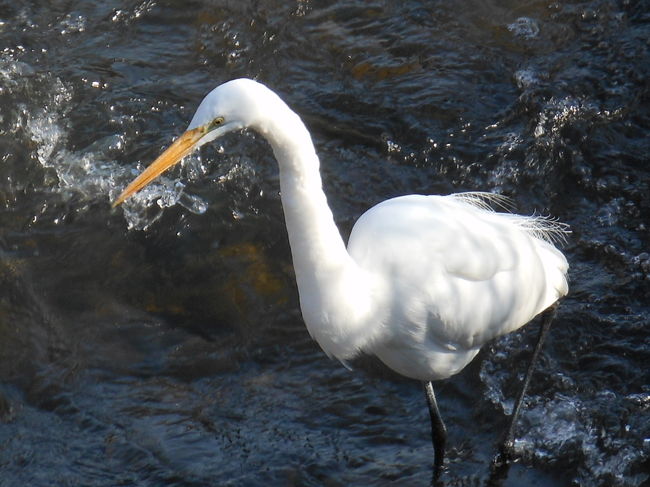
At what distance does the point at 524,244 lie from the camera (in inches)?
150

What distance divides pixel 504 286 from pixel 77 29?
344cm

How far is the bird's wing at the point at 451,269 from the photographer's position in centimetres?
341

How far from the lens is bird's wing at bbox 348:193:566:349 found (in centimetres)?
341

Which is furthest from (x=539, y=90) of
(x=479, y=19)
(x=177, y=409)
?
(x=177, y=409)

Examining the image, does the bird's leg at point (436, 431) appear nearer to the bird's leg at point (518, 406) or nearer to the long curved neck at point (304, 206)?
the bird's leg at point (518, 406)

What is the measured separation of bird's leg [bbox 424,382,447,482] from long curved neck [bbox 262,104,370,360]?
0.57 m

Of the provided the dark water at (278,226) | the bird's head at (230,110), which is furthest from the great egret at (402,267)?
the dark water at (278,226)

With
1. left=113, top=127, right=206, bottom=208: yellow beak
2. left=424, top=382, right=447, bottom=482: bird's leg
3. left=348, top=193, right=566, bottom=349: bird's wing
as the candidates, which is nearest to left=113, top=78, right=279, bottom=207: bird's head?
left=113, top=127, right=206, bottom=208: yellow beak

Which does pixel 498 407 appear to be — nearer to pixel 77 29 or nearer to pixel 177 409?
pixel 177 409

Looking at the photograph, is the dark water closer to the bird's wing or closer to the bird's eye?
the bird's wing

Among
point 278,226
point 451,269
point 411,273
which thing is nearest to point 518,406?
point 451,269

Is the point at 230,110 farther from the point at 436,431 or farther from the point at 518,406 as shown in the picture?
the point at 518,406

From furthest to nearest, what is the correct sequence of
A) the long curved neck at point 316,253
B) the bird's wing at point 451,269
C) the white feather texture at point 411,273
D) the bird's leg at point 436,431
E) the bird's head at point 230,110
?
the bird's leg at point 436,431 → the bird's wing at point 451,269 → the white feather texture at point 411,273 → the long curved neck at point 316,253 → the bird's head at point 230,110

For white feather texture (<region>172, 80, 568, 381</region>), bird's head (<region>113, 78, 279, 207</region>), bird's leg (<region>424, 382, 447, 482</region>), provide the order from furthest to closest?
bird's leg (<region>424, 382, 447, 482</region>) < white feather texture (<region>172, 80, 568, 381</region>) < bird's head (<region>113, 78, 279, 207</region>)
